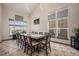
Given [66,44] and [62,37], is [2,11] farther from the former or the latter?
[66,44]

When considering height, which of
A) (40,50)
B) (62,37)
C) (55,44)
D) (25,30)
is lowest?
(40,50)

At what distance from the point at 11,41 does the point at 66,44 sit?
131 cm

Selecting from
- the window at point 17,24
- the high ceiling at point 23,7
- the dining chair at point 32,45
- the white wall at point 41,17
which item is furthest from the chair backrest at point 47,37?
the high ceiling at point 23,7

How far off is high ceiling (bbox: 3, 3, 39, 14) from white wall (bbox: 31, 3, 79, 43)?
103 millimetres

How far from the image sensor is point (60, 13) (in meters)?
2.00

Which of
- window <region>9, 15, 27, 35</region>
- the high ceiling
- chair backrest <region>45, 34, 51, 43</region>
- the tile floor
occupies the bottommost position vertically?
the tile floor

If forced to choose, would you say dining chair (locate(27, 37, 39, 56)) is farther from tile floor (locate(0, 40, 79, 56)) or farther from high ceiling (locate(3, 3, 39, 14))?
high ceiling (locate(3, 3, 39, 14))

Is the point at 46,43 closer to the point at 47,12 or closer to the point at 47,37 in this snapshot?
the point at 47,37

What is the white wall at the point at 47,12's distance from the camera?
1916 millimetres

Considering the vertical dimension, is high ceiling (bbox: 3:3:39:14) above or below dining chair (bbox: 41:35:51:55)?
above

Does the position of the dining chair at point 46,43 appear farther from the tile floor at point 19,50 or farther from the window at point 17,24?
the window at point 17,24

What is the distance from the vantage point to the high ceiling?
2.02 m

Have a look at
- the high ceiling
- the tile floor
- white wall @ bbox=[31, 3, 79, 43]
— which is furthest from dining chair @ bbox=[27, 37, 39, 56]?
the high ceiling

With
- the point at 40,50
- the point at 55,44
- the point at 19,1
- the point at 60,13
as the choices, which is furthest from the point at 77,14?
the point at 19,1
